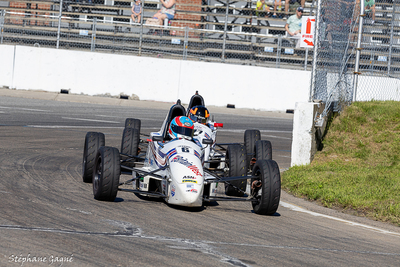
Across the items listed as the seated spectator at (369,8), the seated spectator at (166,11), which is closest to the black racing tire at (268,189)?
the seated spectator at (369,8)

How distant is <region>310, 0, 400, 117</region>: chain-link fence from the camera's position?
1175 centimetres

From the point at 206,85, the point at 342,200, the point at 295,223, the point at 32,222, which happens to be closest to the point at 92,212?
the point at 32,222

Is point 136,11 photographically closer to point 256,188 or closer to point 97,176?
point 97,176

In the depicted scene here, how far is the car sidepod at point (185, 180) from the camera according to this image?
22.2ft

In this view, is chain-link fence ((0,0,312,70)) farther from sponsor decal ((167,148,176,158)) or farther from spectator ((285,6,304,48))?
sponsor decal ((167,148,176,158))

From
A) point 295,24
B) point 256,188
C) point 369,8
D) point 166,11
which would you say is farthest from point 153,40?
point 256,188

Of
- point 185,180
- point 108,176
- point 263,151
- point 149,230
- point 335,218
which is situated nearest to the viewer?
point 149,230

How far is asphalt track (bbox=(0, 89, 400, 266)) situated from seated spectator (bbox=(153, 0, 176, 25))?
47.1ft

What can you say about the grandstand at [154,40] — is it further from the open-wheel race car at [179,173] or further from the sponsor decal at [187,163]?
the sponsor decal at [187,163]

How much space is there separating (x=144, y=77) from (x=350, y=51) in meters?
10.1

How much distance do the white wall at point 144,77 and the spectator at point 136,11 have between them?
2.93 meters

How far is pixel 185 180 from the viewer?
680 cm

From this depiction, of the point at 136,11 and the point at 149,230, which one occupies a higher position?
the point at 136,11

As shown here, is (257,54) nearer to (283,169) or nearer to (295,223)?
(283,169)
